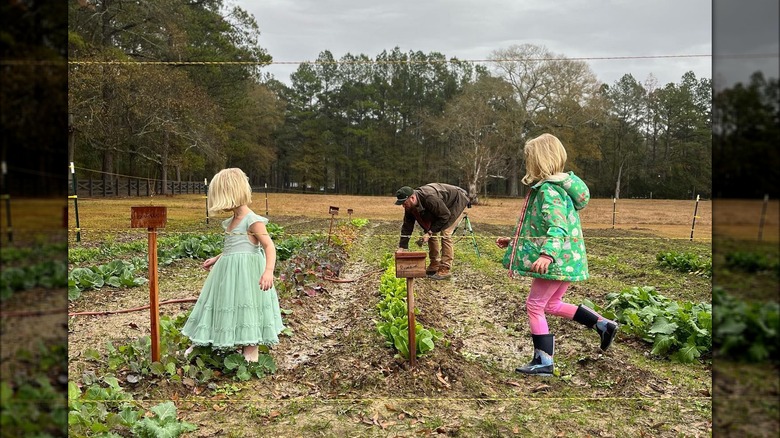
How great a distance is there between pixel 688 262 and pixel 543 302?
22.4 feet

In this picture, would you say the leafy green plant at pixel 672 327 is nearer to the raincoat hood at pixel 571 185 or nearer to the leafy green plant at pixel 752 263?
the raincoat hood at pixel 571 185

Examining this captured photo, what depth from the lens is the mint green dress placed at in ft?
11.6

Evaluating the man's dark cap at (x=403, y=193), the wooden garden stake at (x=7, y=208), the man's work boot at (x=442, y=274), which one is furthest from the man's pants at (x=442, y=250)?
the wooden garden stake at (x=7, y=208)

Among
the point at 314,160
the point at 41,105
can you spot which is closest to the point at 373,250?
the point at 314,160

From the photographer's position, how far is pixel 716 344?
3.79ft

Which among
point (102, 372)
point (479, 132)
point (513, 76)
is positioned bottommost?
point (102, 372)

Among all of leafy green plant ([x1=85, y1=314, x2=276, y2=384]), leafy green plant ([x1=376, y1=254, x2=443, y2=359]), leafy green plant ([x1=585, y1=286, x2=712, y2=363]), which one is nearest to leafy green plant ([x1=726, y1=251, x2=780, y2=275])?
leafy green plant ([x1=376, y1=254, x2=443, y2=359])

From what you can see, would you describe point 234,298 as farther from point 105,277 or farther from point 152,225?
point 105,277

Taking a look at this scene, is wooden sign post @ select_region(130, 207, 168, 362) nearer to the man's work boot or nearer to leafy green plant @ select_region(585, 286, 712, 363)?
leafy green plant @ select_region(585, 286, 712, 363)

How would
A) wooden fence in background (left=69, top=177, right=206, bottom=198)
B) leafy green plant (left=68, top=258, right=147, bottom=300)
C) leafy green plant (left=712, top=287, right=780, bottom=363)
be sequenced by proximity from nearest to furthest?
leafy green plant (left=712, top=287, right=780, bottom=363) < wooden fence in background (left=69, top=177, right=206, bottom=198) < leafy green plant (left=68, top=258, right=147, bottom=300)

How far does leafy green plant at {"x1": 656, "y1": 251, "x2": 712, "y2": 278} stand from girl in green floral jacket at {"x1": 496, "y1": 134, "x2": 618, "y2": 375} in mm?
6510

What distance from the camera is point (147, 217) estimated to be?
123 inches

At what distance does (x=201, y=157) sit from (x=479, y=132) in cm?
221

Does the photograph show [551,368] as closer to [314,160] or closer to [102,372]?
[314,160]
